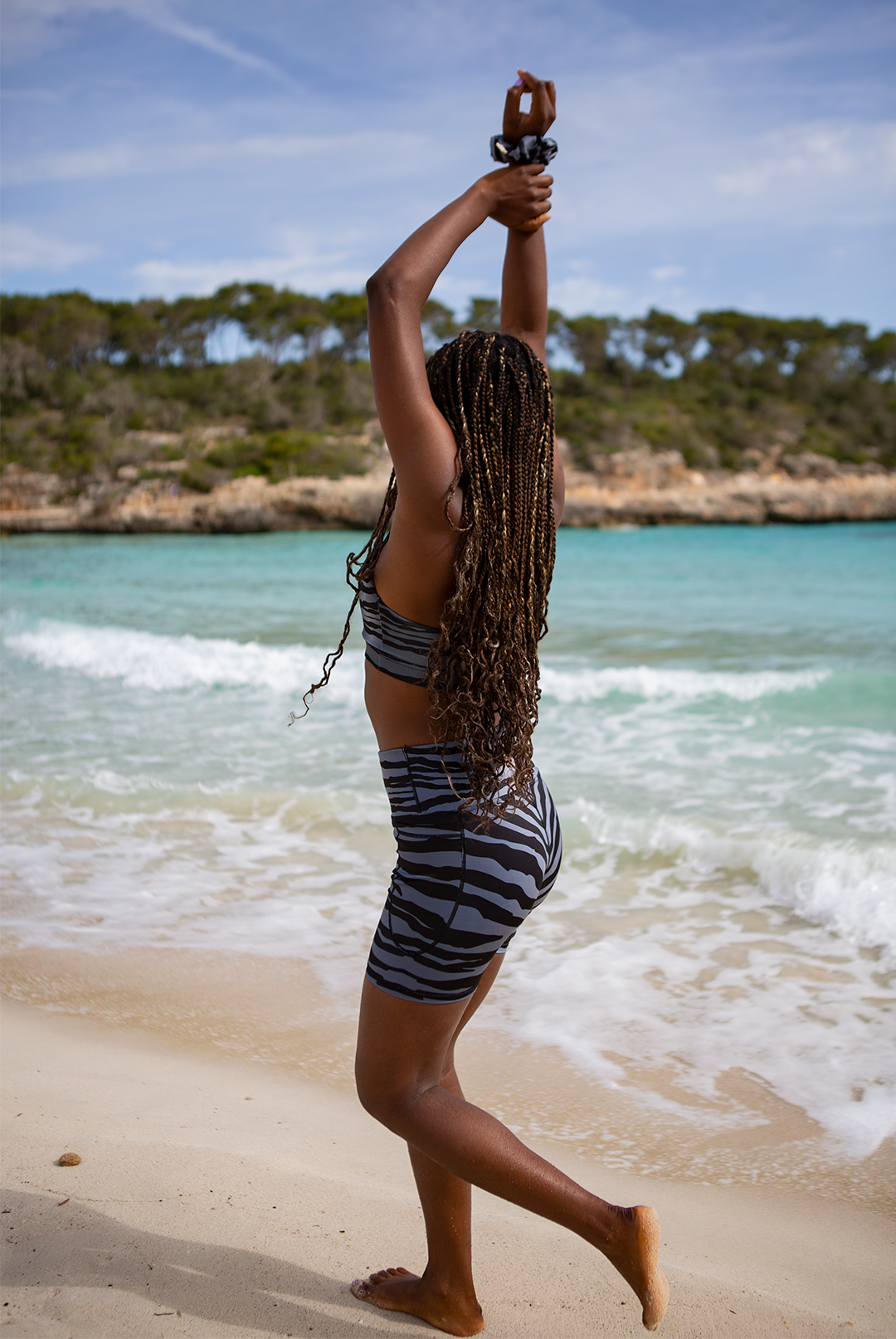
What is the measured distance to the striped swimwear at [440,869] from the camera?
1406 mm

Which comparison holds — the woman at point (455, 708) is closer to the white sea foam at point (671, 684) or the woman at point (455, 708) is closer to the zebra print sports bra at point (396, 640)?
the zebra print sports bra at point (396, 640)

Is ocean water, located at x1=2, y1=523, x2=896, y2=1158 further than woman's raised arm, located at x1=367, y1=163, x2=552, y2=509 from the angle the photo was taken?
Yes

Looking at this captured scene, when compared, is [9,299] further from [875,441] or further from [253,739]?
[253,739]

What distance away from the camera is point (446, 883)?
1.41 metres

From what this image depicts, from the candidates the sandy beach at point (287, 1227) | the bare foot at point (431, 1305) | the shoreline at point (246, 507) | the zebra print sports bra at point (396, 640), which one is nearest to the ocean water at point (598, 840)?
the sandy beach at point (287, 1227)

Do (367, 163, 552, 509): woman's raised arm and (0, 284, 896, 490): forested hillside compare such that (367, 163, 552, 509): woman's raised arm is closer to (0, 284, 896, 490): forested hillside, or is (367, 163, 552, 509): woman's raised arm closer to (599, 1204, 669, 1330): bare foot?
(599, 1204, 669, 1330): bare foot

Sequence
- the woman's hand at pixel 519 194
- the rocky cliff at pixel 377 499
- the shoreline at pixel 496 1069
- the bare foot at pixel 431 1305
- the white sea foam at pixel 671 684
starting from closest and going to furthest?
the woman's hand at pixel 519 194
the bare foot at pixel 431 1305
the shoreline at pixel 496 1069
the white sea foam at pixel 671 684
the rocky cliff at pixel 377 499

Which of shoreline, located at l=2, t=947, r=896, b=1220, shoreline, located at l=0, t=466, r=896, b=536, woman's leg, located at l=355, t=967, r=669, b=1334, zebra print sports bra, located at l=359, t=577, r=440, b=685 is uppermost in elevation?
shoreline, located at l=0, t=466, r=896, b=536

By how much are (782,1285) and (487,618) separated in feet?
4.89

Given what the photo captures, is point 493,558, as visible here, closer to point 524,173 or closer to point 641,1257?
point 524,173

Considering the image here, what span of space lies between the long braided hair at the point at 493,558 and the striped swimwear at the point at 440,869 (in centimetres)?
3

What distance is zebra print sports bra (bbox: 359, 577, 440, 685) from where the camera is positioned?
55.2 inches

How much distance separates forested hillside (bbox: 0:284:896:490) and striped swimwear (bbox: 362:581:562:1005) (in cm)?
3783

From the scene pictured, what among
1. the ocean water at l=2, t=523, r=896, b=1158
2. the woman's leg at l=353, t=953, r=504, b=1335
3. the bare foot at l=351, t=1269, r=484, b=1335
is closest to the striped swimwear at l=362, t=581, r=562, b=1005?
the woman's leg at l=353, t=953, r=504, b=1335
